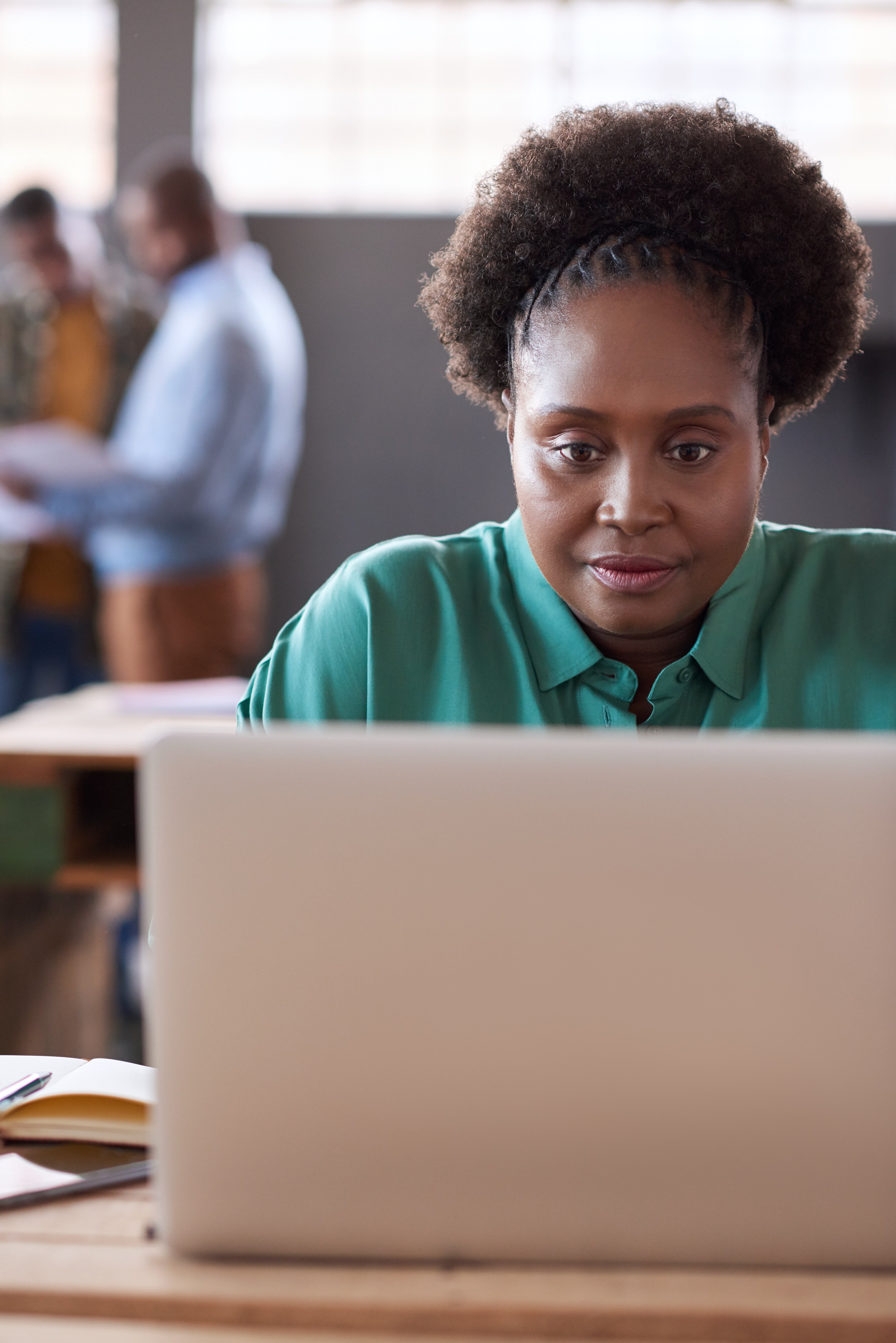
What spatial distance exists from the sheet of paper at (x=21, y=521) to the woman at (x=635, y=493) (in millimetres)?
2003

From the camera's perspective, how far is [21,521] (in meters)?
3.38

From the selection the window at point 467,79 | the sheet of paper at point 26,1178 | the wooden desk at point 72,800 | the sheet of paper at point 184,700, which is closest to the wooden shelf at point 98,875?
the wooden desk at point 72,800

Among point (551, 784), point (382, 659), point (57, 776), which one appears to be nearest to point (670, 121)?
point (382, 659)

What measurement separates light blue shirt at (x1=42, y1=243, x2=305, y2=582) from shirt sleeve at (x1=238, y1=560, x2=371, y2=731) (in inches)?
66.3

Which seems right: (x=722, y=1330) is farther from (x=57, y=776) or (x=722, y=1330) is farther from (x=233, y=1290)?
(x=57, y=776)

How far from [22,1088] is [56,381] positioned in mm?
3030

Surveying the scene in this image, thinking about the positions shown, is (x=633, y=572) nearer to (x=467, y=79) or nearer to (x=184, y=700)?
(x=184, y=700)

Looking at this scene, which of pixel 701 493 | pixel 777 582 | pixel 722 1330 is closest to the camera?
pixel 722 1330

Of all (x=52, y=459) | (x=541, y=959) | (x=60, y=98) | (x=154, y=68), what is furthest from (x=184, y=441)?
(x=60, y=98)

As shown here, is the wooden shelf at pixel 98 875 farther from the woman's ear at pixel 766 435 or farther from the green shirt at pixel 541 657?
the woman's ear at pixel 766 435

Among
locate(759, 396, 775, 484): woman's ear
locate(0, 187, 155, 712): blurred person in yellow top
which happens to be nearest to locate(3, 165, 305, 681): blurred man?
locate(0, 187, 155, 712): blurred person in yellow top

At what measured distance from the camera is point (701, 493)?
3.50 feet

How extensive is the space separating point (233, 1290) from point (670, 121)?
96cm

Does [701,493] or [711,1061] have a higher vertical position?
[701,493]
